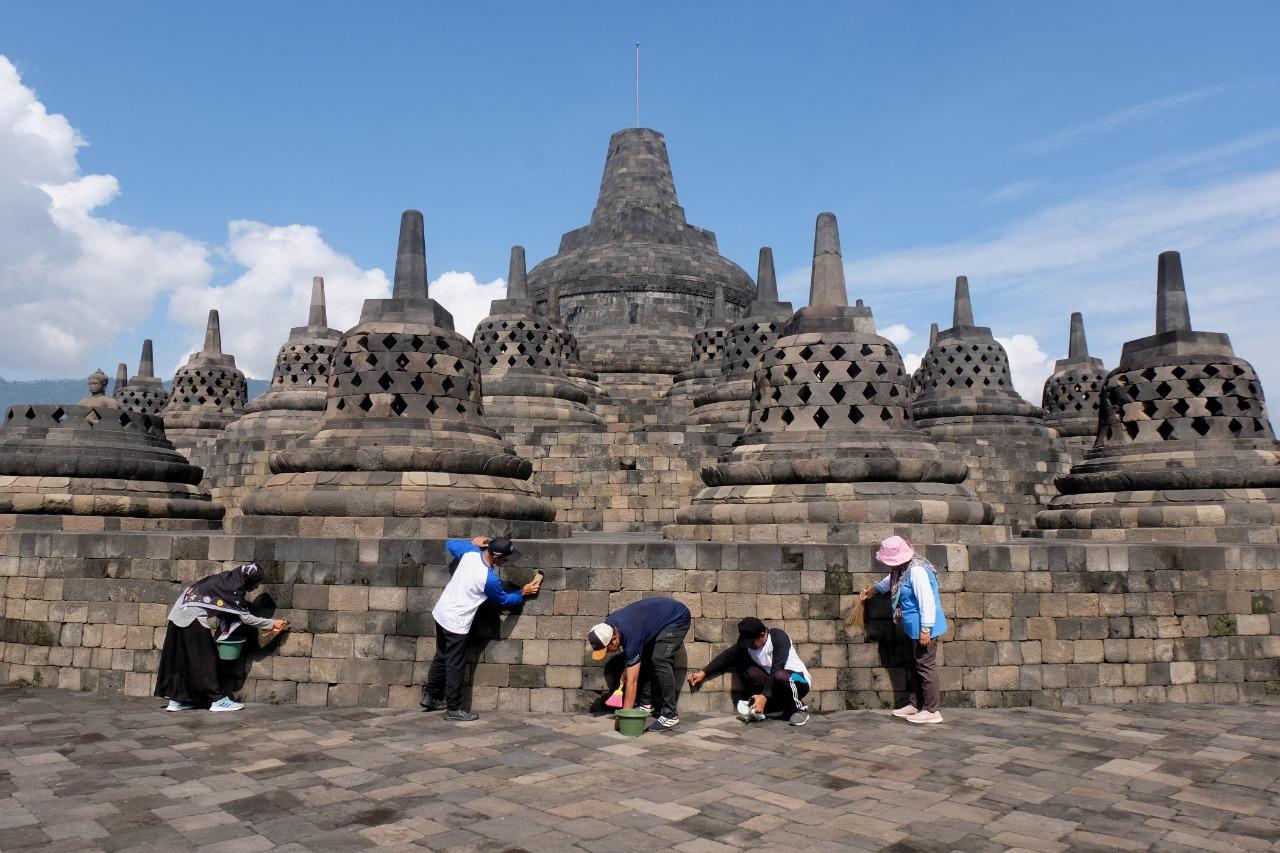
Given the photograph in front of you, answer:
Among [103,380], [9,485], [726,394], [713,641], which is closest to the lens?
[713,641]

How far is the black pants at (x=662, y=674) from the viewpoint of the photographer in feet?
21.5

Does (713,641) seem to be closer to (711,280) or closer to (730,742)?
(730,742)

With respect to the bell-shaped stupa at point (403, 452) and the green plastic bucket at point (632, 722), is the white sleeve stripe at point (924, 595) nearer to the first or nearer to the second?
the green plastic bucket at point (632, 722)

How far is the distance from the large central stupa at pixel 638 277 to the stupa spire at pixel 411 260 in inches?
560


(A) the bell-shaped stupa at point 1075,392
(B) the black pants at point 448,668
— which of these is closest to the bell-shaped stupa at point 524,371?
(B) the black pants at point 448,668

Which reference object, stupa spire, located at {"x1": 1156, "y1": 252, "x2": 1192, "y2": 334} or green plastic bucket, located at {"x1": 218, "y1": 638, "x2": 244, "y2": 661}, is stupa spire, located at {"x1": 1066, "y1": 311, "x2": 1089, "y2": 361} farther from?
green plastic bucket, located at {"x1": 218, "y1": 638, "x2": 244, "y2": 661}

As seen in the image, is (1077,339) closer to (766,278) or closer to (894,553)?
(766,278)

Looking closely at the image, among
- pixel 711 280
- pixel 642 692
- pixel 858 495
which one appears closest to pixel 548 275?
pixel 711 280

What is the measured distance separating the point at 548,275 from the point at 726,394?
12736 millimetres

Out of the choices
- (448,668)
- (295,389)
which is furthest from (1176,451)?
(295,389)

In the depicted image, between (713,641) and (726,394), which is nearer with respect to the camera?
(713,641)

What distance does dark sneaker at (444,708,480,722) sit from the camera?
6.68 m

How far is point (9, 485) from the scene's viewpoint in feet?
35.7

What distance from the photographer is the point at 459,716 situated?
263 inches
